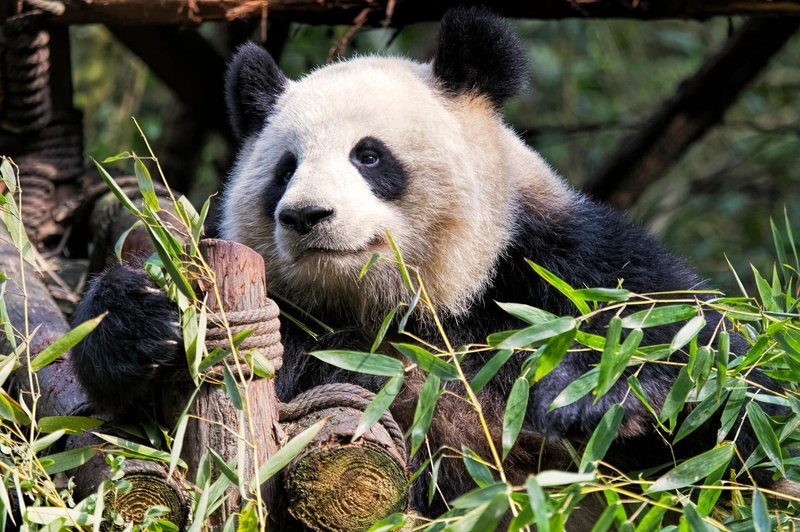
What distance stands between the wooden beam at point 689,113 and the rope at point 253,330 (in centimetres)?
329

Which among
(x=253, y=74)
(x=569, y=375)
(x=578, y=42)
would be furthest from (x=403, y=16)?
(x=578, y=42)

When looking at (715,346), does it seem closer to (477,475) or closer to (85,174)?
(477,475)

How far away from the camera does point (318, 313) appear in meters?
3.19

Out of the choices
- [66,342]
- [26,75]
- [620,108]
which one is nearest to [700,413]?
[66,342]

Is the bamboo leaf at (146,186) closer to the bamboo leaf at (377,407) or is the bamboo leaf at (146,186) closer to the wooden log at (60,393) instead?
the wooden log at (60,393)

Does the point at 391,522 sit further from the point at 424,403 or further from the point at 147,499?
the point at 147,499

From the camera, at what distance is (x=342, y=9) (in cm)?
407

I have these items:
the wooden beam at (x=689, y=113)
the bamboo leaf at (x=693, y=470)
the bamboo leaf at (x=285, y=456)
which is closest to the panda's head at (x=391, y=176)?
the bamboo leaf at (x=285, y=456)

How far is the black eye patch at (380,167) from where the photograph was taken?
3.04 metres

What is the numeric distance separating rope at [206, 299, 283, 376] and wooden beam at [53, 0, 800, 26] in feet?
6.50

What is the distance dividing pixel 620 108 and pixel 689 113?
3.41 m

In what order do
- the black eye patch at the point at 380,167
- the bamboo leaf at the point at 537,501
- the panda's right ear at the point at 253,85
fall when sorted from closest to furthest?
the bamboo leaf at the point at 537,501, the black eye patch at the point at 380,167, the panda's right ear at the point at 253,85

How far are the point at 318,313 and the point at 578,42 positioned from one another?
15.8 ft

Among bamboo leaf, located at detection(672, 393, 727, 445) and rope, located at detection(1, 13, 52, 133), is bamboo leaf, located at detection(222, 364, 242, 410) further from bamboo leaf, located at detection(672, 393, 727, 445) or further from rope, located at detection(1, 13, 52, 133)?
rope, located at detection(1, 13, 52, 133)
